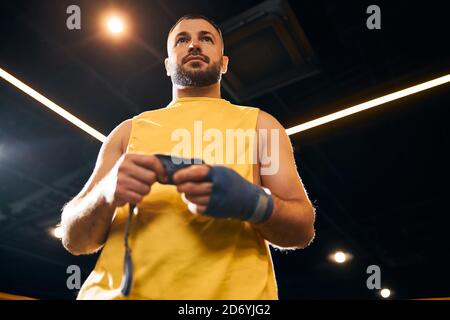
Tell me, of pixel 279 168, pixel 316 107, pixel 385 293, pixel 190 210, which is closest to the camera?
pixel 190 210

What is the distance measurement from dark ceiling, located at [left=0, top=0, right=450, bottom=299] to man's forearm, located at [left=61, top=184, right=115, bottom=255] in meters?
2.20

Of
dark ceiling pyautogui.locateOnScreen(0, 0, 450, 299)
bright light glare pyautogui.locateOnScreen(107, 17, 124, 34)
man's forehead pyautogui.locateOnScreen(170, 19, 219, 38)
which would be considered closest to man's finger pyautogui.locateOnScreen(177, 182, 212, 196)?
man's forehead pyautogui.locateOnScreen(170, 19, 219, 38)

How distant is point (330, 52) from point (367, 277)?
7.26 m

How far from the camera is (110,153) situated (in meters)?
1.19

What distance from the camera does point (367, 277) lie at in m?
9.19

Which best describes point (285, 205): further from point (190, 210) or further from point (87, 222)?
point (87, 222)

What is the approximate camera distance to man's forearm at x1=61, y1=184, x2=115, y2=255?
0.96 m

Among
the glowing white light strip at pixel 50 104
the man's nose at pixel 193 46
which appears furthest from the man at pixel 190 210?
the glowing white light strip at pixel 50 104

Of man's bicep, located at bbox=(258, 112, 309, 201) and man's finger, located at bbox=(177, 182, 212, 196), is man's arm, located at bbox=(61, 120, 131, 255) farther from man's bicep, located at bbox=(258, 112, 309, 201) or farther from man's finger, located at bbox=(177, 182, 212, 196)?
man's bicep, located at bbox=(258, 112, 309, 201)

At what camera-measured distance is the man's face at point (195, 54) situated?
1.33 metres

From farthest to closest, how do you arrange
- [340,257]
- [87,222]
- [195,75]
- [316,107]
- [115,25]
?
[340,257]
[316,107]
[115,25]
[195,75]
[87,222]

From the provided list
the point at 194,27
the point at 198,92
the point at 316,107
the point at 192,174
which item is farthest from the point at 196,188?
the point at 316,107

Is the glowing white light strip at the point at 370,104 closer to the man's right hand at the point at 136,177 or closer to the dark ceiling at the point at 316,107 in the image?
the dark ceiling at the point at 316,107

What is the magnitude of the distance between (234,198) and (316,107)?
330cm
